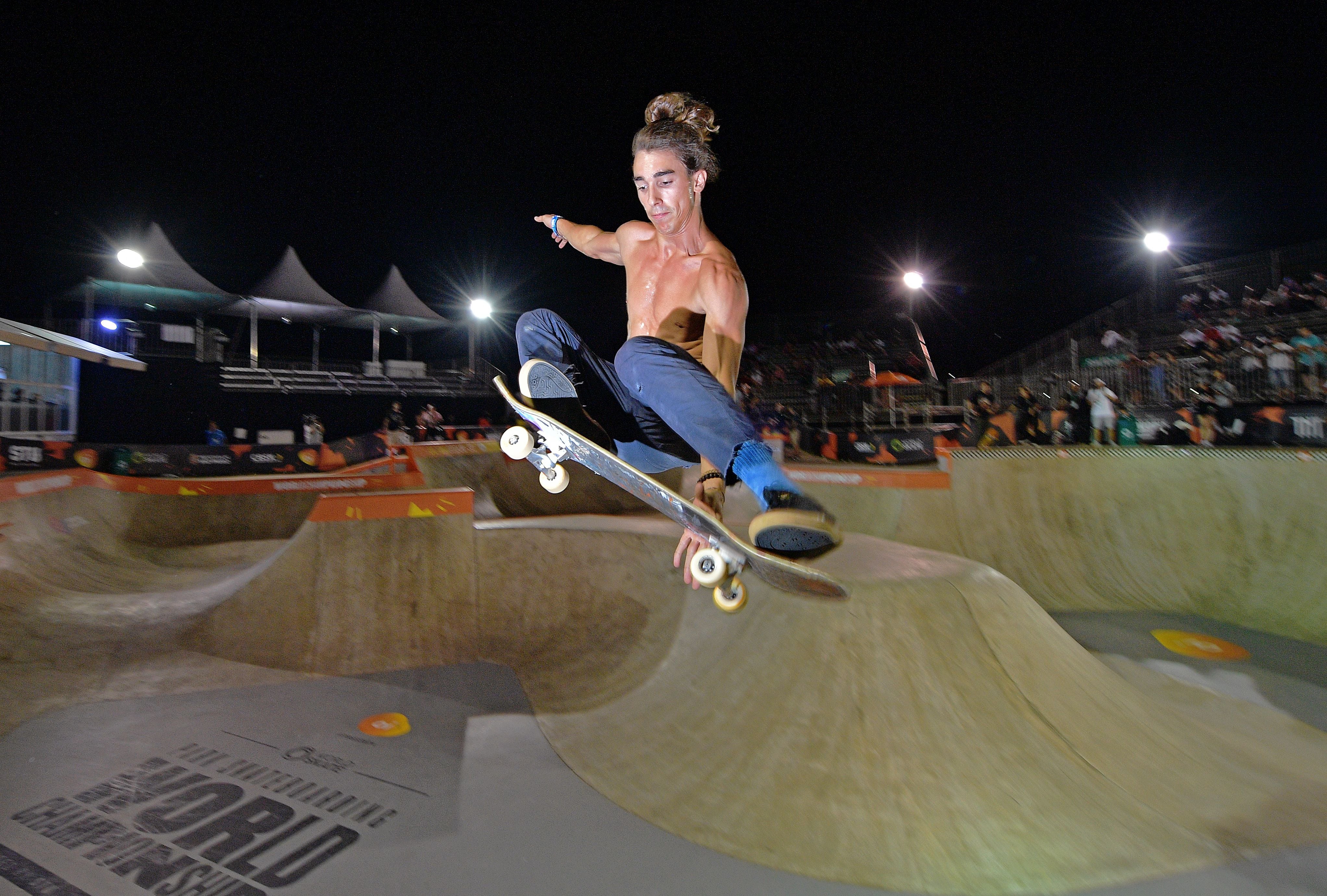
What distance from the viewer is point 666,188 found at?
2.98 meters

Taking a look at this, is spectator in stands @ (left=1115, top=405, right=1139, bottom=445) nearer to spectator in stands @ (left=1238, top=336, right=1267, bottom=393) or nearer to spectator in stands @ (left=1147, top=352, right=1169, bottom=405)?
spectator in stands @ (left=1147, top=352, right=1169, bottom=405)

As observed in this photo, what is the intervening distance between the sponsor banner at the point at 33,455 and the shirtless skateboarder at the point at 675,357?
15471 millimetres

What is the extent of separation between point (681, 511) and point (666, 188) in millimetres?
1595

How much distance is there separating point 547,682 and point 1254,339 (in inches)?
707

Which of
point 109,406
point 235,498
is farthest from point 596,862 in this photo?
point 109,406

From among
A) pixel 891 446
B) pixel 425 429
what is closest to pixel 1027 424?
pixel 891 446

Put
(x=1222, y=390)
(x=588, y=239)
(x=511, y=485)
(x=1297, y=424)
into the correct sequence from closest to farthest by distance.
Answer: (x=588, y=239) < (x=1297, y=424) < (x=1222, y=390) < (x=511, y=485)

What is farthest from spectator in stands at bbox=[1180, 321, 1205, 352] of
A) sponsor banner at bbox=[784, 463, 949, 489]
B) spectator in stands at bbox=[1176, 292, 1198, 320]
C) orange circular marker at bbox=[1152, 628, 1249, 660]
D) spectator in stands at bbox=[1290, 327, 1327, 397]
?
orange circular marker at bbox=[1152, 628, 1249, 660]

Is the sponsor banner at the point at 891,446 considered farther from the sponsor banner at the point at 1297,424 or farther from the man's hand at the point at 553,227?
the man's hand at the point at 553,227

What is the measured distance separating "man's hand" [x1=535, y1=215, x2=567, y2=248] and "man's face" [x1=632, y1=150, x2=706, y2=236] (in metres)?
1.06

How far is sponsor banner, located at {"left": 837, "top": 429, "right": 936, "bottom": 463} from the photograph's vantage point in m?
15.3

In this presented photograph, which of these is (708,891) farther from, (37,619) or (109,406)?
(109,406)

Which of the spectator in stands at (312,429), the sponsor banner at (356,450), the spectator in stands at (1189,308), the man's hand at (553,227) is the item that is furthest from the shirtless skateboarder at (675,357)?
the spectator in stands at (1189,308)

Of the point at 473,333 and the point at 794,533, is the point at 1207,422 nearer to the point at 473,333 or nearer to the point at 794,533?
the point at 794,533
